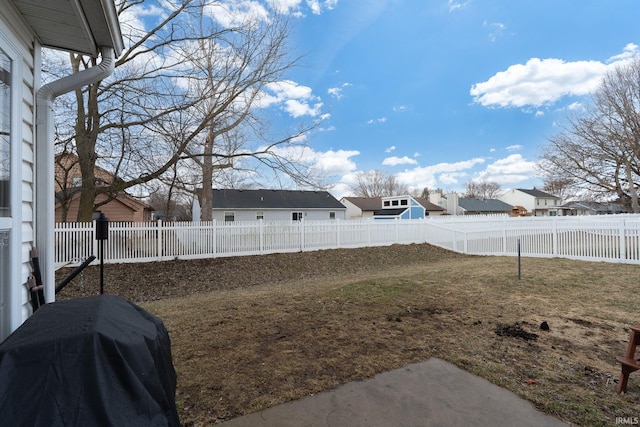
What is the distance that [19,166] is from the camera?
215cm

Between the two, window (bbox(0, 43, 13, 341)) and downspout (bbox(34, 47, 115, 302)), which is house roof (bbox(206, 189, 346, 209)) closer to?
downspout (bbox(34, 47, 115, 302))

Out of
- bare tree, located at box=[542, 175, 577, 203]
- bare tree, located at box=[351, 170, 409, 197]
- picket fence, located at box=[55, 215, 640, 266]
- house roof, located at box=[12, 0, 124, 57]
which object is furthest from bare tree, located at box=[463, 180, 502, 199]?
house roof, located at box=[12, 0, 124, 57]

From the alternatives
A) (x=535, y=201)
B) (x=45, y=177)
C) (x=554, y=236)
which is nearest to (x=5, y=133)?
(x=45, y=177)

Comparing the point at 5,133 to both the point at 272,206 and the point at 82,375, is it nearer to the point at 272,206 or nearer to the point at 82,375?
the point at 82,375

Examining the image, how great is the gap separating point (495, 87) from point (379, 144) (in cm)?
921

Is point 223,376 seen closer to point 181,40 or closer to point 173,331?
point 173,331

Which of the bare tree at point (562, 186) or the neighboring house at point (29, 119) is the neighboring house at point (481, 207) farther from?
the neighboring house at point (29, 119)

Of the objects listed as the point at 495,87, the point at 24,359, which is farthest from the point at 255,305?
the point at 495,87

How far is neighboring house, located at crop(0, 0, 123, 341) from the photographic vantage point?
2035mm

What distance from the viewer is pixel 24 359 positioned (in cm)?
120

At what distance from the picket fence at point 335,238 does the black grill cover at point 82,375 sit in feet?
23.0

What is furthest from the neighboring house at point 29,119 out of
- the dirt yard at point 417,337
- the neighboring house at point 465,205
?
the neighboring house at point 465,205

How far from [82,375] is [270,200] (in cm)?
2731

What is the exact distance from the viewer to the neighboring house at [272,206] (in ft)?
84.5
